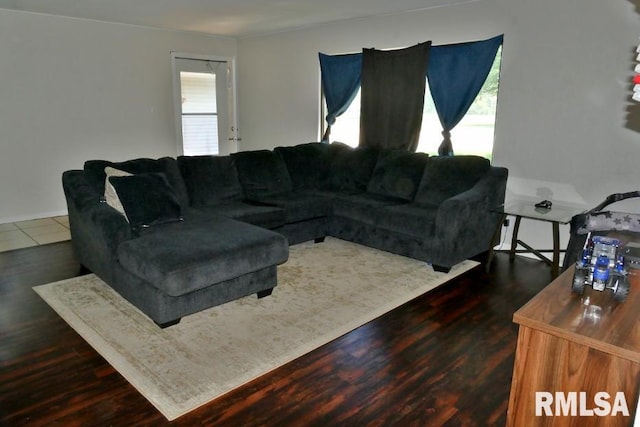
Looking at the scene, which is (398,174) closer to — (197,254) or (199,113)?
(197,254)

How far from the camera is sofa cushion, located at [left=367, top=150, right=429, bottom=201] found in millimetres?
4602

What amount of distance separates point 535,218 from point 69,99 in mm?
5359

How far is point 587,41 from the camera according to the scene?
12.5 feet

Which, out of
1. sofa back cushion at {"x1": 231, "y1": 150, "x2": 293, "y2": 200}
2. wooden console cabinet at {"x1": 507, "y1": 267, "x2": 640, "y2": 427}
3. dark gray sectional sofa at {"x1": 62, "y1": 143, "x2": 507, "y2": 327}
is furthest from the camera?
sofa back cushion at {"x1": 231, "y1": 150, "x2": 293, "y2": 200}

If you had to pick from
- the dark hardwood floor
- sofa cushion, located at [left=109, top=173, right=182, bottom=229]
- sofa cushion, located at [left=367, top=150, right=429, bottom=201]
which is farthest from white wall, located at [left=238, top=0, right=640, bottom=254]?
sofa cushion, located at [left=109, top=173, right=182, bottom=229]

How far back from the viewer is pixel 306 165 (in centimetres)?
525

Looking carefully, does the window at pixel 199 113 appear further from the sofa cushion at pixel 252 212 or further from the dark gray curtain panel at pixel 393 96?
the sofa cushion at pixel 252 212

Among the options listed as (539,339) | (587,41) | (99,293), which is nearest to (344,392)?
(539,339)

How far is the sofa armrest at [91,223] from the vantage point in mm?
3150

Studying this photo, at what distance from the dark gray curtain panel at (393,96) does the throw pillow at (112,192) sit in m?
2.79

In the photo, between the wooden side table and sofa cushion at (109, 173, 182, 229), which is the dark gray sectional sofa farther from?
the wooden side table

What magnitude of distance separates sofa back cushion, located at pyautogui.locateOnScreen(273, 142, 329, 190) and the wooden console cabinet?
12.2 feet

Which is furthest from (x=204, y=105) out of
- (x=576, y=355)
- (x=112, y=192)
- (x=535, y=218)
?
(x=576, y=355)

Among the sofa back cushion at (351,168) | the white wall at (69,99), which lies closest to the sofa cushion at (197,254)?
the sofa back cushion at (351,168)
